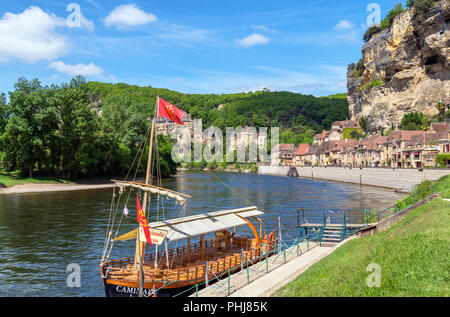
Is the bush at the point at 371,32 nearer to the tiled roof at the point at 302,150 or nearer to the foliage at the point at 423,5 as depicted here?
the foliage at the point at 423,5

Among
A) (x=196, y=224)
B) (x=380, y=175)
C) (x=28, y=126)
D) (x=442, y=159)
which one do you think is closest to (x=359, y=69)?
(x=380, y=175)

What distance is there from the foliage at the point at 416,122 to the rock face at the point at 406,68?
3.89 metres

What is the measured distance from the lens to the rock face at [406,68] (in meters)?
100

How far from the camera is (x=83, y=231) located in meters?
37.5

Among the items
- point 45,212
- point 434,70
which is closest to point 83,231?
point 45,212

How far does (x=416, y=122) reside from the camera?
109250 millimetres

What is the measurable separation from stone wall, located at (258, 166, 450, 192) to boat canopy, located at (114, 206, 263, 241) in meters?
50.7

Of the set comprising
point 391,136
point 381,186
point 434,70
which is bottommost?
point 381,186

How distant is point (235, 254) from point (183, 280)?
5.12m

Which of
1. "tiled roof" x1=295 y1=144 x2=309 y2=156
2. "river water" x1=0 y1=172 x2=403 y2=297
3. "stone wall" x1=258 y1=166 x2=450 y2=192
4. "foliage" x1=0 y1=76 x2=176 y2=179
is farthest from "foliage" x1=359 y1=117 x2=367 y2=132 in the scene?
"foliage" x1=0 y1=76 x2=176 y2=179

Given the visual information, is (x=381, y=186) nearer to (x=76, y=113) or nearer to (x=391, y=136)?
(x=391, y=136)

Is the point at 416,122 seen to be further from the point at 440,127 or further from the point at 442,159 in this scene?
the point at 442,159

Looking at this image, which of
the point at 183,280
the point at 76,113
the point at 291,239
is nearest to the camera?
the point at 183,280

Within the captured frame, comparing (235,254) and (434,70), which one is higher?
(434,70)
